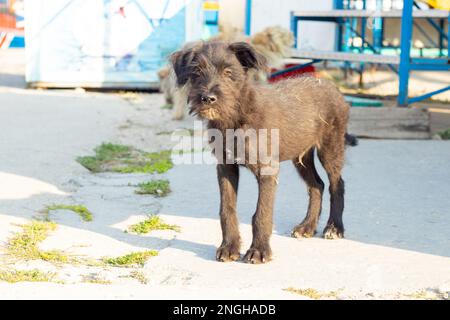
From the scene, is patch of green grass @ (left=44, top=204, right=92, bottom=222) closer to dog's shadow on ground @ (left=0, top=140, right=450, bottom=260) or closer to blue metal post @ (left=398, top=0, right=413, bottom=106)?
dog's shadow on ground @ (left=0, top=140, right=450, bottom=260)

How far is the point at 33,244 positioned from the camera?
5.67 meters

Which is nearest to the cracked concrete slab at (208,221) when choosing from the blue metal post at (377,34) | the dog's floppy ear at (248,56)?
the dog's floppy ear at (248,56)

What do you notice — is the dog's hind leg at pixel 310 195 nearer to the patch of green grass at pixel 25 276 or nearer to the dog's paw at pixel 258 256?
the dog's paw at pixel 258 256

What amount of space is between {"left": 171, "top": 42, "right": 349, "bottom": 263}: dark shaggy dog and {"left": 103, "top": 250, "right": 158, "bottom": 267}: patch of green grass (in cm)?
54

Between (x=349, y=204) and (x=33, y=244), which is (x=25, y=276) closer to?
(x=33, y=244)

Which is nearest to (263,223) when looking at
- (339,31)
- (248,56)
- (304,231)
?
(304,231)

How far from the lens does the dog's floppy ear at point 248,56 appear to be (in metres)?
5.36

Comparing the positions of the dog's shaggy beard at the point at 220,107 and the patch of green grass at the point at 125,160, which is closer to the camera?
the dog's shaggy beard at the point at 220,107

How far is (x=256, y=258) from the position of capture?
17.5ft

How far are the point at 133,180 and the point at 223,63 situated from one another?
317 cm

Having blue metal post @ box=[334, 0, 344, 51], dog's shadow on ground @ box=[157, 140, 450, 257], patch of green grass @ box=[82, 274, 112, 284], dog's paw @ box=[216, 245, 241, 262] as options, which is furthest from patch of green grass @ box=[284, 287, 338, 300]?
blue metal post @ box=[334, 0, 344, 51]
